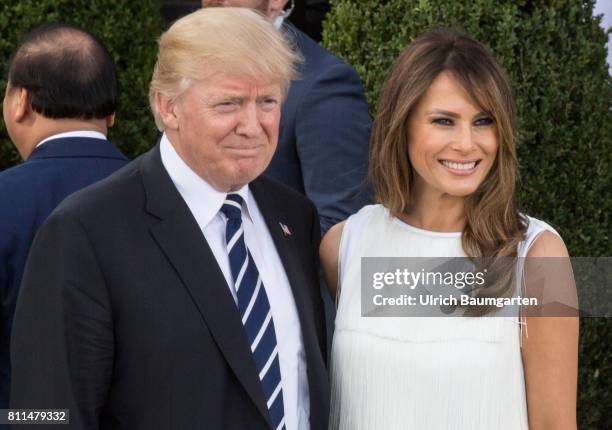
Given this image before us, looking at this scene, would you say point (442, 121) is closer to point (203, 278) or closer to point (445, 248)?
point (445, 248)

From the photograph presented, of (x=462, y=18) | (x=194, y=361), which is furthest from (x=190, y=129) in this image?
(x=462, y=18)

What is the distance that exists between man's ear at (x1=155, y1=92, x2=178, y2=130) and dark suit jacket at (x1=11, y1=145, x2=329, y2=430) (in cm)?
19

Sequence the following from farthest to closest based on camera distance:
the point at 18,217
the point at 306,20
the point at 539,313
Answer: the point at 306,20 < the point at 18,217 < the point at 539,313

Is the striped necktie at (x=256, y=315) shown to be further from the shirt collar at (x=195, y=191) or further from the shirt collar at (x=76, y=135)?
the shirt collar at (x=76, y=135)

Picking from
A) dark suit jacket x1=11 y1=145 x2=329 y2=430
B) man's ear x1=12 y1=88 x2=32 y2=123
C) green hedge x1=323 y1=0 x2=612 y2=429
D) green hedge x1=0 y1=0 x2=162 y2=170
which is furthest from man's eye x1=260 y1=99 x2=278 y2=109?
green hedge x1=0 y1=0 x2=162 y2=170

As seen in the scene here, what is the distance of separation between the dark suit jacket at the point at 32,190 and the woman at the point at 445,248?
0.77 metres

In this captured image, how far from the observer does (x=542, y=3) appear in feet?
14.9

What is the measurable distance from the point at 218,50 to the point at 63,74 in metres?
0.96

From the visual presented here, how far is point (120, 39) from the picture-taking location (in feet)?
18.8

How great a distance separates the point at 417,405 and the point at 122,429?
2.72ft

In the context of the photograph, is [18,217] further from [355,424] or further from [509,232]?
[509,232]

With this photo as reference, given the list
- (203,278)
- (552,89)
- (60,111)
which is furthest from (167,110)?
(552,89)

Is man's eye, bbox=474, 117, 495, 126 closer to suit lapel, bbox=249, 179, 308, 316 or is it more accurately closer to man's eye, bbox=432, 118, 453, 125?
man's eye, bbox=432, 118, 453, 125

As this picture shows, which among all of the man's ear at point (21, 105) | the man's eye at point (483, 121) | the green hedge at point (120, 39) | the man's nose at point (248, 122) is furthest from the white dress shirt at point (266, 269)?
the green hedge at point (120, 39)
